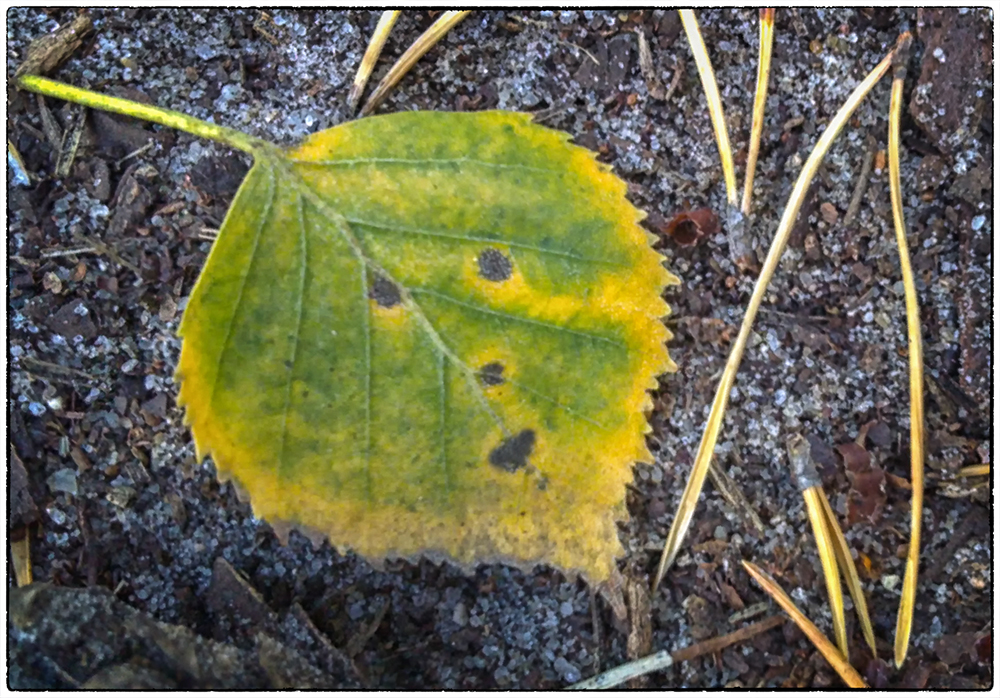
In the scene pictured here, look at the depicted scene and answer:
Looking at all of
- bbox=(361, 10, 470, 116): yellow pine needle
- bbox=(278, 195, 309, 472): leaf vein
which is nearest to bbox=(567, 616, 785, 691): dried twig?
bbox=(278, 195, 309, 472): leaf vein

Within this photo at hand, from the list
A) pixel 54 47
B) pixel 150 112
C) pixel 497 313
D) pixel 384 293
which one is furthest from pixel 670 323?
pixel 54 47

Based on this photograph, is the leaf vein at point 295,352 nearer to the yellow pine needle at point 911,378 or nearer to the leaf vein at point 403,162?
the leaf vein at point 403,162

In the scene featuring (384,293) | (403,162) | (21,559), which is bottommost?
(21,559)

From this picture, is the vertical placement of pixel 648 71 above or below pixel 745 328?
above

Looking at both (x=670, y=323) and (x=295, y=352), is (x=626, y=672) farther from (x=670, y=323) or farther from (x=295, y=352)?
(x=295, y=352)

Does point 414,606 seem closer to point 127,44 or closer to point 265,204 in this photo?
point 265,204

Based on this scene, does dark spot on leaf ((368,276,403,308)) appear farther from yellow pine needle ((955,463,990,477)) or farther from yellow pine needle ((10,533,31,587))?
yellow pine needle ((955,463,990,477))
